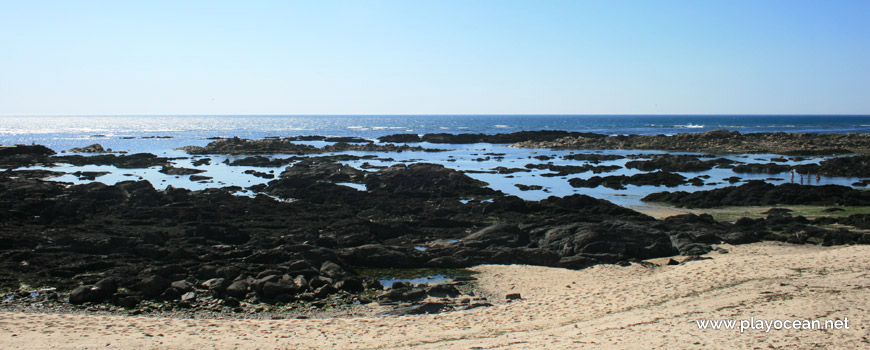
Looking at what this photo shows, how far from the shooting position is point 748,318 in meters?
12.1

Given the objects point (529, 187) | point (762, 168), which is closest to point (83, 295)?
point (529, 187)

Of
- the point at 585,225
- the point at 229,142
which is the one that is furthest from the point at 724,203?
the point at 229,142

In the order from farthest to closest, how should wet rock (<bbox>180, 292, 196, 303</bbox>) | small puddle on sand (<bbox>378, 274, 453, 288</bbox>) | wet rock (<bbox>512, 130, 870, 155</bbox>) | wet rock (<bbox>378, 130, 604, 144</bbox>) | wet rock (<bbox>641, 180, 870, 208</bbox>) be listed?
wet rock (<bbox>378, 130, 604, 144</bbox>) → wet rock (<bbox>512, 130, 870, 155</bbox>) → wet rock (<bbox>641, 180, 870, 208</bbox>) → small puddle on sand (<bbox>378, 274, 453, 288</bbox>) → wet rock (<bbox>180, 292, 196, 303</bbox>)

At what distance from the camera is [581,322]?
12695 millimetres

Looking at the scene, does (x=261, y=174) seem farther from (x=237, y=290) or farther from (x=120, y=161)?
(x=237, y=290)

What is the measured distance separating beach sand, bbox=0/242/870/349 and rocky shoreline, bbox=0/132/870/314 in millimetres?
1340

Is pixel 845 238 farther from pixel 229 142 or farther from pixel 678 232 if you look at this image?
pixel 229 142

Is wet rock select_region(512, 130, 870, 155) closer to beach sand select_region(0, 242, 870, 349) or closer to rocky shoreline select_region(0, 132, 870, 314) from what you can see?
rocky shoreline select_region(0, 132, 870, 314)

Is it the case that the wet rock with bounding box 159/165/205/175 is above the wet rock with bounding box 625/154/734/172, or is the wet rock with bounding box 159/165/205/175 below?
below

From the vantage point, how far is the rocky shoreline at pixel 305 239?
49.8 ft

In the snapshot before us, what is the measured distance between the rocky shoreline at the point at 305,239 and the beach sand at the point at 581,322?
1.34m

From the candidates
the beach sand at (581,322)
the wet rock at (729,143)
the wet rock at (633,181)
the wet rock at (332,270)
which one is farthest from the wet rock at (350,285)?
the wet rock at (729,143)

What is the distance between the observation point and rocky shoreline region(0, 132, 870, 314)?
49.8 feet

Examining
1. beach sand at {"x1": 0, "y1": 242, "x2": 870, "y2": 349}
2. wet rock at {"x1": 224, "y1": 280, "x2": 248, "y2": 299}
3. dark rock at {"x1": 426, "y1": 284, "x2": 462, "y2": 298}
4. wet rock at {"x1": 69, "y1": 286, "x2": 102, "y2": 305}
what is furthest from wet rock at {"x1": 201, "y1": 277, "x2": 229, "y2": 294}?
dark rock at {"x1": 426, "y1": 284, "x2": 462, "y2": 298}
